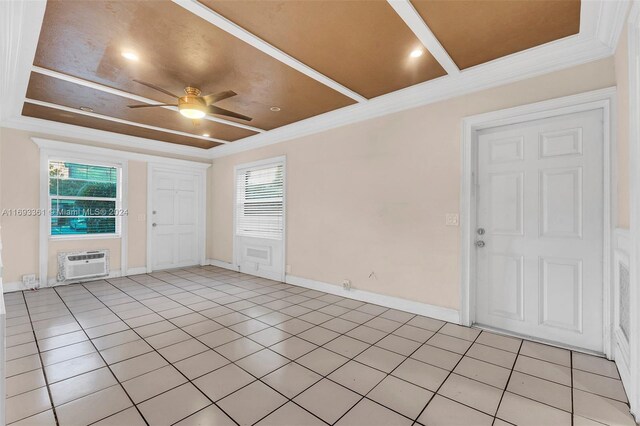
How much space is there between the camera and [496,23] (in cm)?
235

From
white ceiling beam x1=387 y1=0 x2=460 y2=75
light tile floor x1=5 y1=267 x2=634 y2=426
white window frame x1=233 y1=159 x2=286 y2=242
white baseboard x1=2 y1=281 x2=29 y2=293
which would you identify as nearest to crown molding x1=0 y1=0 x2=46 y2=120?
white ceiling beam x1=387 y1=0 x2=460 y2=75

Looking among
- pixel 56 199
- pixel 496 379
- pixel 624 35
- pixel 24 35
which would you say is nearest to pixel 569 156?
pixel 624 35

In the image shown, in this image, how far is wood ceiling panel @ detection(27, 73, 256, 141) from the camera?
3459 millimetres

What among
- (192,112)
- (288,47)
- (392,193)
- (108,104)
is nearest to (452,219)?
(392,193)

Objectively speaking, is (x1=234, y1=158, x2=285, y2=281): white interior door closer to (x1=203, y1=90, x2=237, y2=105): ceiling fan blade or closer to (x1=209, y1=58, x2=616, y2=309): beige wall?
(x1=209, y1=58, x2=616, y2=309): beige wall

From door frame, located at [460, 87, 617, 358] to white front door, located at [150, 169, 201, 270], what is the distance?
18.6 feet

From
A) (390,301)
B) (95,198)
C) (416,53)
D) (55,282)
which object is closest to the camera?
(416,53)

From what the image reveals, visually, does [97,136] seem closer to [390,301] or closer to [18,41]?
[18,41]

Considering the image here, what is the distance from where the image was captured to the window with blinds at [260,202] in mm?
5445

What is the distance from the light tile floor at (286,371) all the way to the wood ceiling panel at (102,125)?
2739mm

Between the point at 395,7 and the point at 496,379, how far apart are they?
286 centimetres

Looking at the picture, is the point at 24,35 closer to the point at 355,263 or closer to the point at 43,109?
the point at 43,109

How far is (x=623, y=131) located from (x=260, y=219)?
502 centimetres

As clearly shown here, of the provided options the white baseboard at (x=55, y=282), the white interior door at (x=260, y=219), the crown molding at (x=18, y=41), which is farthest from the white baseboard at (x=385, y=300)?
the crown molding at (x=18, y=41)
